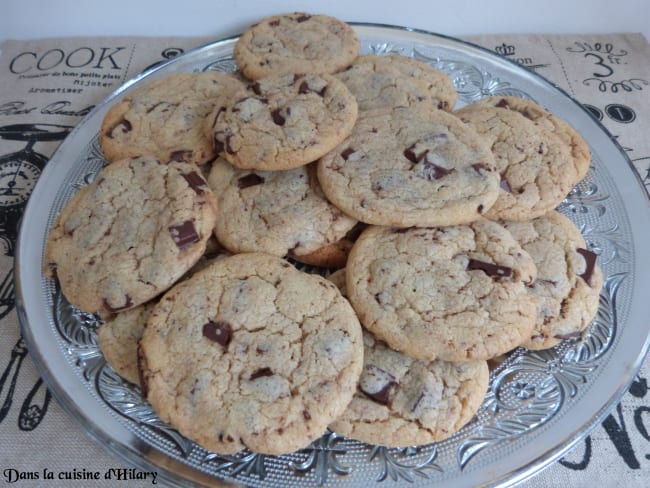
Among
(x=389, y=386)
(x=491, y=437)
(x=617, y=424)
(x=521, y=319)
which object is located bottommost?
(x=617, y=424)

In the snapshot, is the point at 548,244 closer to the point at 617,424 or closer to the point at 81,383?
the point at 617,424

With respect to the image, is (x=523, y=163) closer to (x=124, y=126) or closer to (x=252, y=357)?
(x=252, y=357)

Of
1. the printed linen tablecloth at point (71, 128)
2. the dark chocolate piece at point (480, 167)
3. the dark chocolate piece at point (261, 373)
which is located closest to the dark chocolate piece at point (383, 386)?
the dark chocolate piece at point (261, 373)

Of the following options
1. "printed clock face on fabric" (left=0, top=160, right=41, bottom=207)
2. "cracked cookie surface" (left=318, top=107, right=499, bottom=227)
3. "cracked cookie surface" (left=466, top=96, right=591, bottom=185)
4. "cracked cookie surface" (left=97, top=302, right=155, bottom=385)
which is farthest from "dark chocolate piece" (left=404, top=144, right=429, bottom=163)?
"printed clock face on fabric" (left=0, top=160, right=41, bottom=207)

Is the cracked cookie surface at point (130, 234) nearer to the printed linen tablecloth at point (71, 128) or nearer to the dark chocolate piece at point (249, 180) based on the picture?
the dark chocolate piece at point (249, 180)

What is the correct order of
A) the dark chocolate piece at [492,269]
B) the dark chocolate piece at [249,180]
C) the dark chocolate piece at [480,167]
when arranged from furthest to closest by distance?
the dark chocolate piece at [249,180] < the dark chocolate piece at [480,167] < the dark chocolate piece at [492,269]

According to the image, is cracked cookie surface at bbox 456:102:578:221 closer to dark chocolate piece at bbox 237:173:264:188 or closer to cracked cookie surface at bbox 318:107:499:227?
cracked cookie surface at bbox 318:107:499:227

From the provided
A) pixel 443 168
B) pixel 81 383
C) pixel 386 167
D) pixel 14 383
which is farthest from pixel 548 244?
pixel 14 383

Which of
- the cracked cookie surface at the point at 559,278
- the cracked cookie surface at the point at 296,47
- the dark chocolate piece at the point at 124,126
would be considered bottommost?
the cracked cookie surface at the point at 559,278
